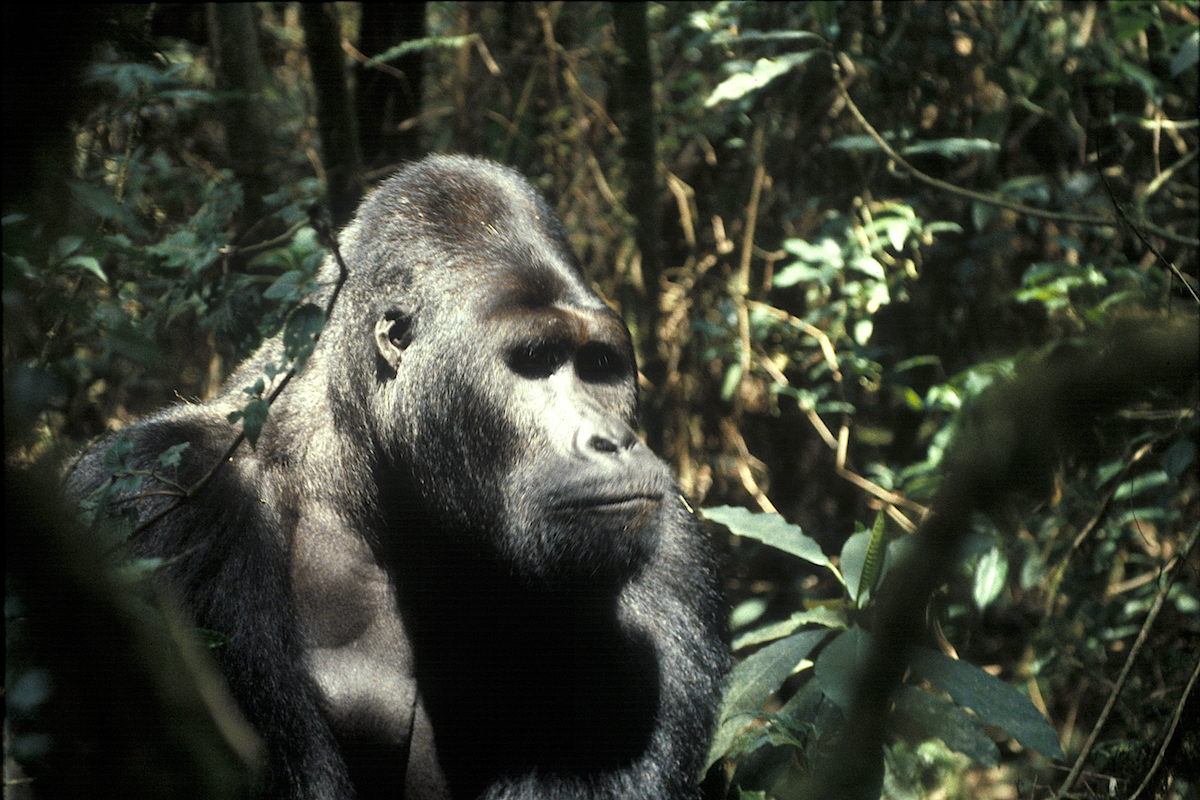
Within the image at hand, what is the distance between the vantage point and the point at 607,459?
2.06 meters

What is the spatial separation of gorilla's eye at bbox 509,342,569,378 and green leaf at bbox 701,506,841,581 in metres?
0.57

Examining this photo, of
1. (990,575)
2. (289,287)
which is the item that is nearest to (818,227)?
(990,575)

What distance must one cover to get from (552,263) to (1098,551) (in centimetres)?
239

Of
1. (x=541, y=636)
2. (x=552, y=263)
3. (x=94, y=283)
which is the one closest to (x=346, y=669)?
(x=541, y=636)

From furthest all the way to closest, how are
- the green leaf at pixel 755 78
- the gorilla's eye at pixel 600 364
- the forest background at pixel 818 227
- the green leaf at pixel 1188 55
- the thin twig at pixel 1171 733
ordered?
1. the green leaf at pixel 755 78
2. the forest background at pixel 818 227
3. the green leaf at pixel 1188 55
4. the gorilla's eye at pixel 600 364
5. the thin twig at pixel 1171 733

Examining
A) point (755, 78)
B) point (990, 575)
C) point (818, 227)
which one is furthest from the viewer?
point (818, 227)

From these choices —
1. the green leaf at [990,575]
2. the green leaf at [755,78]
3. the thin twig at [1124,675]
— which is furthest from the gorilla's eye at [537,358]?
the green leaf at [990,575]

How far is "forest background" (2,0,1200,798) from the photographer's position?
10.2 feet

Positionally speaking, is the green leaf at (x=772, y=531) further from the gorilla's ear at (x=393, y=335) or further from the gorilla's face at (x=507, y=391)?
the gorilla's ear at (x=393, y=335)

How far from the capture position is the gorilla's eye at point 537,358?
2.25 metres

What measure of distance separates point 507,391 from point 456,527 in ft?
1.23

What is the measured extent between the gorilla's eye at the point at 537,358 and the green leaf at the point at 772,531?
572 millimetres

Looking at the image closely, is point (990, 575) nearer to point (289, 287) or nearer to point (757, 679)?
point (757, 679)

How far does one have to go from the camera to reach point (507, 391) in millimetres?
2234
